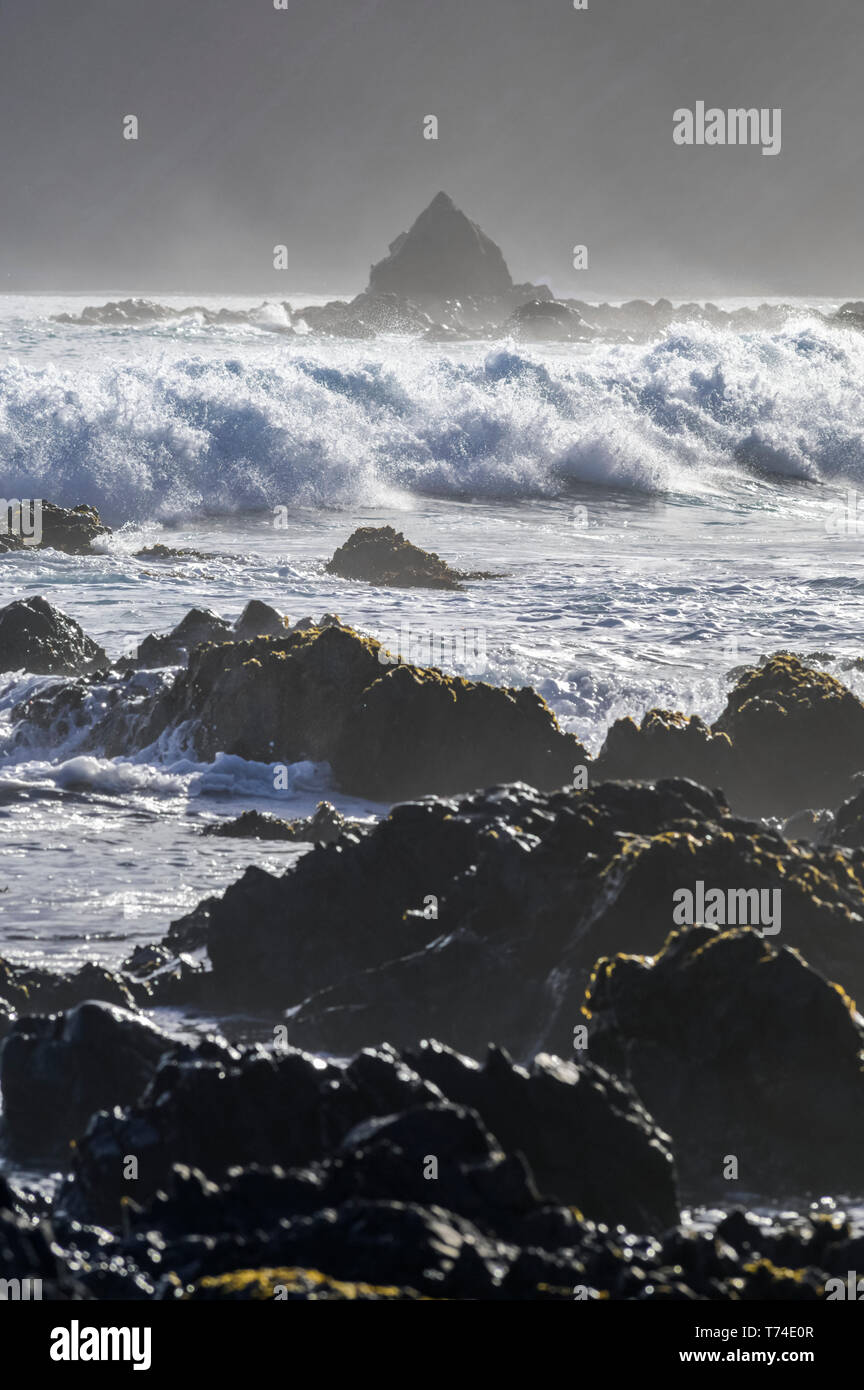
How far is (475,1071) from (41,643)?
10827mm

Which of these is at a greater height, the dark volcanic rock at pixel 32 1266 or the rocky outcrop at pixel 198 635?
the rocky outcrop at pixel 198 635

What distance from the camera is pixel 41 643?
15.2m

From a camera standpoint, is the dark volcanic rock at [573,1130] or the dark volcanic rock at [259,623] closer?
the dark volcanic rock at [573,1130]

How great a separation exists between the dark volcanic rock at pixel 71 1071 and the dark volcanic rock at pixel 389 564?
15.2m

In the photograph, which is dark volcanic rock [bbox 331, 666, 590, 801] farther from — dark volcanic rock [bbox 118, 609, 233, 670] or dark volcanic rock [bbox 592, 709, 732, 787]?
dark volcanic rock [bbox 118, 609, 233, 670]

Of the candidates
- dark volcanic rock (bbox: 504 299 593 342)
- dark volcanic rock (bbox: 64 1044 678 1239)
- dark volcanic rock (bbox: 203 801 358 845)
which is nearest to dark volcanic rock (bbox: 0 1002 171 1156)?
dark volcanic rock (bbox: 64 1044 678 1239)

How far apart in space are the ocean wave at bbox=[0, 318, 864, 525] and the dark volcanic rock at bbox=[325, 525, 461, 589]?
9.84 meters

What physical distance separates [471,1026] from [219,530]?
2317 cm

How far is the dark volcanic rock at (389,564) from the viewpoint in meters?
21.3

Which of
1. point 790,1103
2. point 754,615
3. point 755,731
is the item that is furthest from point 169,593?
point 790,1103

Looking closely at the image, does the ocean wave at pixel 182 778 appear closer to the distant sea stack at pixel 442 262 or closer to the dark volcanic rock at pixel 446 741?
the dark volcanic rock at pixel 446 741

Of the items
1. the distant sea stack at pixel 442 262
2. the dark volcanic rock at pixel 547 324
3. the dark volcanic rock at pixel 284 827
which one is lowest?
the dark volcanic rock at pixel 284 827

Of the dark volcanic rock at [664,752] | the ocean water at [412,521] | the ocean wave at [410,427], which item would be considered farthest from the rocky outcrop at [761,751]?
the ocean wave at [410,427]

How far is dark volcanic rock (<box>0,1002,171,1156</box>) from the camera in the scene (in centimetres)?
601
